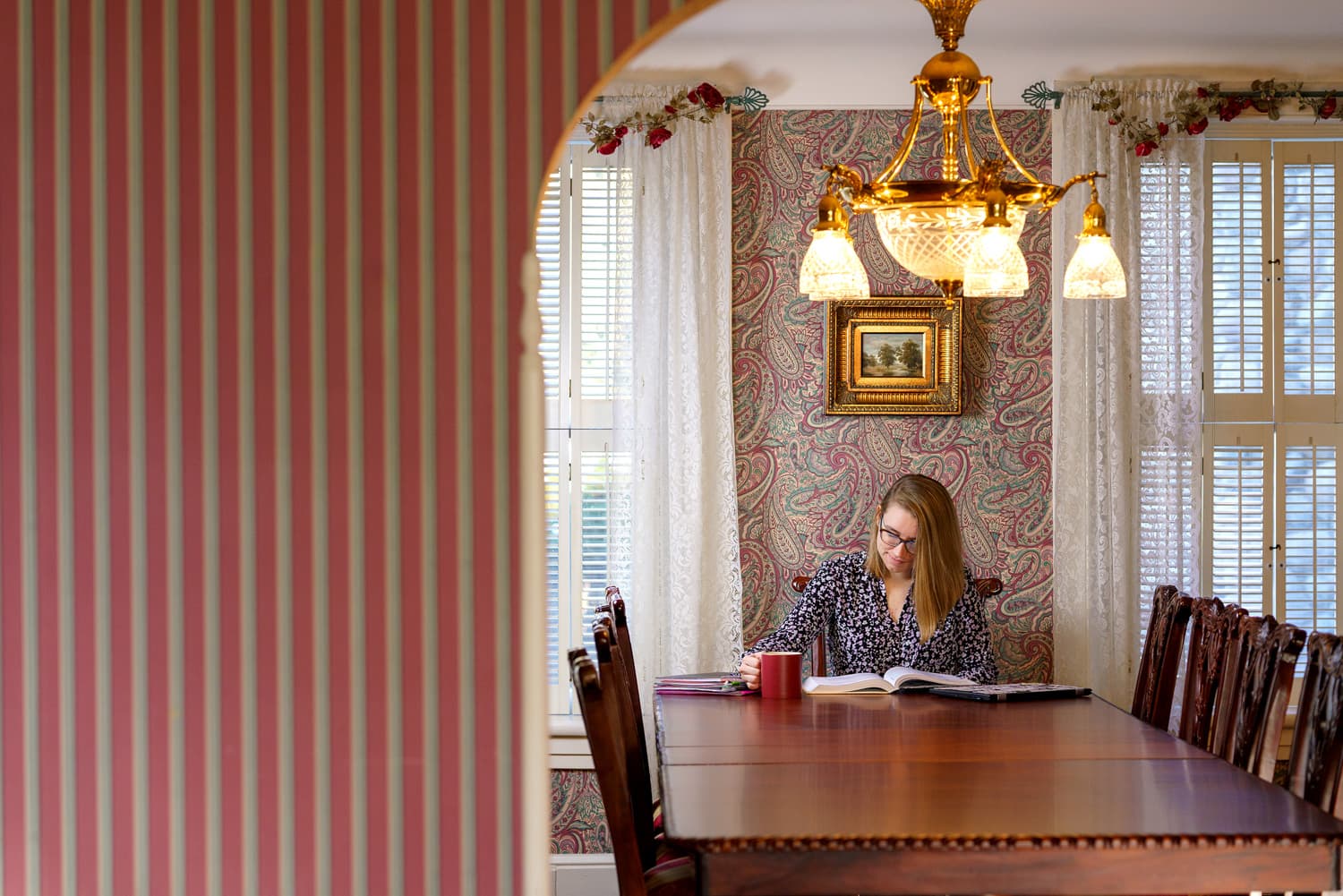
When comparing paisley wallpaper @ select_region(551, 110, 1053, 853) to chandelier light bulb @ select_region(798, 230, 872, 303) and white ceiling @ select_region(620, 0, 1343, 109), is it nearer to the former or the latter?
white ceiling @ select_region(620, 0, 1343, 109)

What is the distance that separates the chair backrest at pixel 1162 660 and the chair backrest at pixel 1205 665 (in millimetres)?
83

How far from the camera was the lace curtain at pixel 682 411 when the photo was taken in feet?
12.2

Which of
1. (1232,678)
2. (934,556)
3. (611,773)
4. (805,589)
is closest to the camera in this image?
(611,773)

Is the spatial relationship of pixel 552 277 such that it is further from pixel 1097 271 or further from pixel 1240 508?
pixel 1240 508

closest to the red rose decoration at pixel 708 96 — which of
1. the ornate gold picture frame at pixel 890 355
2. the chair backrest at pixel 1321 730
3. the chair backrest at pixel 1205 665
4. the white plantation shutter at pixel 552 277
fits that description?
the white plantation shutter at pixel 552 277

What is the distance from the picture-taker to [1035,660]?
3791mm

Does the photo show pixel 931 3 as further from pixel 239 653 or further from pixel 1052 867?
pixel 239 653

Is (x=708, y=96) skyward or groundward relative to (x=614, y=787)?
skyward

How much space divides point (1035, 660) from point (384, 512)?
103 inches

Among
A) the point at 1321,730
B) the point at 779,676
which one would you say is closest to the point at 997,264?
the point at 1321,730

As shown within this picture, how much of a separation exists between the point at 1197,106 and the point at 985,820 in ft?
8.58

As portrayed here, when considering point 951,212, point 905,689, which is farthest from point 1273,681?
point 951,212

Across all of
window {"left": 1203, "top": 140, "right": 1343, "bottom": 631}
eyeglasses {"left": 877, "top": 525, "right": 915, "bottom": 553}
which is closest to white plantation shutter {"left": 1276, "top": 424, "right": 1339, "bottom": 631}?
window {"left": 1203, "top": 140, "right": 1343, "bottom": 631}

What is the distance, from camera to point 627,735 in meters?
2.72
